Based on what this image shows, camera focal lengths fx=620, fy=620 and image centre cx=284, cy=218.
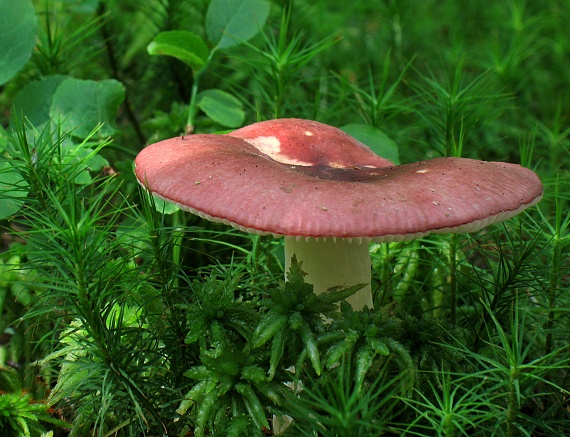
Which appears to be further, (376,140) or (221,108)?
(221,108)

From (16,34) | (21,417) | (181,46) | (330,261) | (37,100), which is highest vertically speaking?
(16,34)

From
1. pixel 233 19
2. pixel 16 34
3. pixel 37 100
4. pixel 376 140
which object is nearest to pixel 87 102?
pixel 37 100

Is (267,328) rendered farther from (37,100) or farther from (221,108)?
(37,100)

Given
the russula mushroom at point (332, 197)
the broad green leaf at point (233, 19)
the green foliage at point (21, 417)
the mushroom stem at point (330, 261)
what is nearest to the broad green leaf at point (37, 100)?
the broad green leaf at point (233, 19)

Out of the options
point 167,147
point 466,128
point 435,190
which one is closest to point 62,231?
point 167,147

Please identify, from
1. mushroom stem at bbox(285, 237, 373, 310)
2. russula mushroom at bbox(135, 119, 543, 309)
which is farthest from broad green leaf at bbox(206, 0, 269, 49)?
mushroom stem at bbox(285, 237, 373, 310)

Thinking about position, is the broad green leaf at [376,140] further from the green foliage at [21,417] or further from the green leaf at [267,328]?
the green foliage at [21,417]
